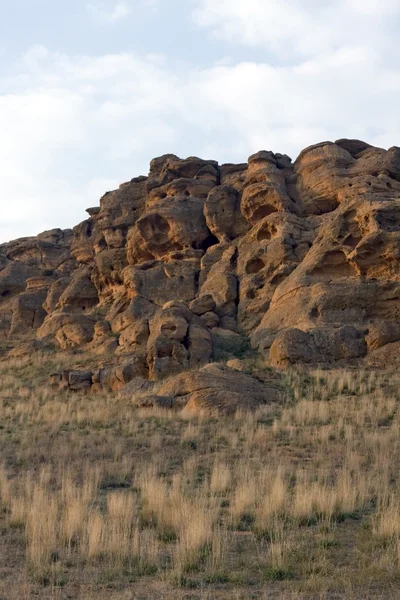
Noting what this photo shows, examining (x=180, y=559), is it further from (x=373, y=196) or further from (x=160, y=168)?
(x=160, y=168)

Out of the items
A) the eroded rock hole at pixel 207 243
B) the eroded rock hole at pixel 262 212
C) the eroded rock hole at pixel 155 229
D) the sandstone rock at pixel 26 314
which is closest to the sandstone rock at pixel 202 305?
the eroded rock hole at pixel 262 212

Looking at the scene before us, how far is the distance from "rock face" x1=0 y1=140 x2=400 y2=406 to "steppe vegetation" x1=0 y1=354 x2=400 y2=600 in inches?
165

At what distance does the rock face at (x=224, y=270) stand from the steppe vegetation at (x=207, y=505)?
13.8ft

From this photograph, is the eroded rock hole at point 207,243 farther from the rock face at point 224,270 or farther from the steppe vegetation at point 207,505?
the steppe vegetation at point 207,505

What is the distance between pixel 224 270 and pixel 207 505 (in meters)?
27.1

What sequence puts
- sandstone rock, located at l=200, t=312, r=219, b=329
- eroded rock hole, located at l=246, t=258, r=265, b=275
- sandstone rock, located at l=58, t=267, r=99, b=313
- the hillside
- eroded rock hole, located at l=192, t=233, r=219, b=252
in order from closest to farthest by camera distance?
the hillside → sandstone rock, located at l=200, t=312, r=219, b=329 → eroded rock hole, located at l=246, t=258, r=265, b=275 → eroded rock hole, located at l=192, t=233, r=219, b=252 → sandstone rock, located at l=58, t=267, r=99, b=313

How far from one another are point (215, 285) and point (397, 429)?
68.4 feet

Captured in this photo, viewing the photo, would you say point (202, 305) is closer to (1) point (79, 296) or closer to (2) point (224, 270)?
(2) point (224, 270)

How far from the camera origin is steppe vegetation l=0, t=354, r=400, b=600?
6633 mm

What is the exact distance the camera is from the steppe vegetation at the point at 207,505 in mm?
6633

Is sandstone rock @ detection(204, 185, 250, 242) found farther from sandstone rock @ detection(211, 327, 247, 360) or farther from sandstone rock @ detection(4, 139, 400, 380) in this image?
sandstone rock @ detection(211, 327, 247, 360)

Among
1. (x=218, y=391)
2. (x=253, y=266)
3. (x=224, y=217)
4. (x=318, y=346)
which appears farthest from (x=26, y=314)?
(x=218, y=391)

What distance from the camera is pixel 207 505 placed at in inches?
386

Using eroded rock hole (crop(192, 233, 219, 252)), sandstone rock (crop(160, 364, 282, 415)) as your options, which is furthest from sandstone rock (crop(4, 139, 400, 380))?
sandstone rock (crop(160, 364, 282, 415))
